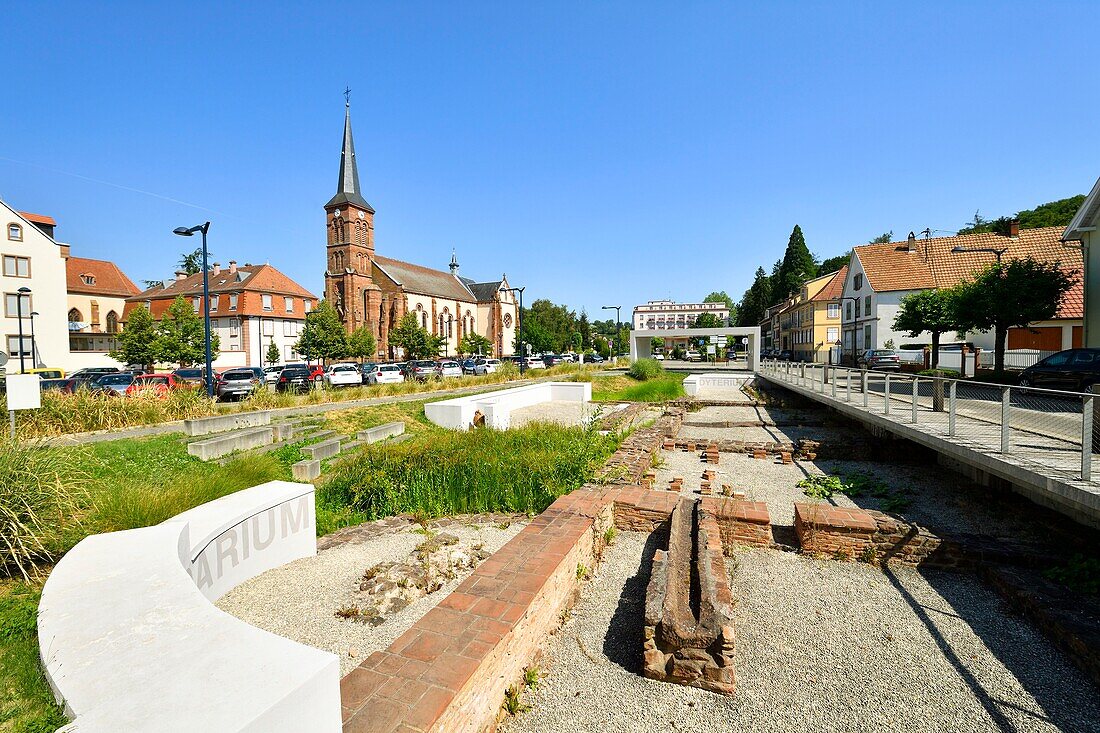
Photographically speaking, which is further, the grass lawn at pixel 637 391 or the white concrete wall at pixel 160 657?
the grass lawn at pixel 637 391

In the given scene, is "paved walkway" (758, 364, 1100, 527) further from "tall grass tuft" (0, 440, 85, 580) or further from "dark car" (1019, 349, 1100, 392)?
"tall grass tuft" (0, 440, 85, 580)

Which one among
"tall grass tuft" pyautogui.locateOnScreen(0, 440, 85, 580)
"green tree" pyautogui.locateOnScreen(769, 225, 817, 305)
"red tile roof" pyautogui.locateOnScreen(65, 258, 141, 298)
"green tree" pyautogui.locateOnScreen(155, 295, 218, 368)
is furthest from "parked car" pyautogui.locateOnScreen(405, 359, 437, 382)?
"green tree" pyautogui.locateOnScreen(769, 225, 817, 305)

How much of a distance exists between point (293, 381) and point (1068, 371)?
94.0ft

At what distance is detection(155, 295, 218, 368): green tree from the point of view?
117ft

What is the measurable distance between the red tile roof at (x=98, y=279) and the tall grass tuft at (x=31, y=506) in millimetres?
61700

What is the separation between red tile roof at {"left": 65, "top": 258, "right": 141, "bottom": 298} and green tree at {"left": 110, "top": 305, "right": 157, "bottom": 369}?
2333 cm

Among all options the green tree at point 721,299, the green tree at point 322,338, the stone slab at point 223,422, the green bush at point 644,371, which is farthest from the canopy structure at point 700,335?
the green tree at point 721,299

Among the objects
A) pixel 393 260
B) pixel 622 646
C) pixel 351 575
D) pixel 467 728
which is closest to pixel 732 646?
pixel 622 646

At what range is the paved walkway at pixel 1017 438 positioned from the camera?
6.01 meters

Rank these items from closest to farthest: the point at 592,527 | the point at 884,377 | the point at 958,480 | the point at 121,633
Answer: the point at 121,633 → the point at 592,527 → the point at 958,480 → the point at 884,377

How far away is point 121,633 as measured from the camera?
2.58 meters

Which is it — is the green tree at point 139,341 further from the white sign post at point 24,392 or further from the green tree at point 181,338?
the white sign post at point 24,392

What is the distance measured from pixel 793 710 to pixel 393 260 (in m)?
70.7

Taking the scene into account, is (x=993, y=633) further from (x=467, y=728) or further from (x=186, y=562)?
(x=186, y=562)
